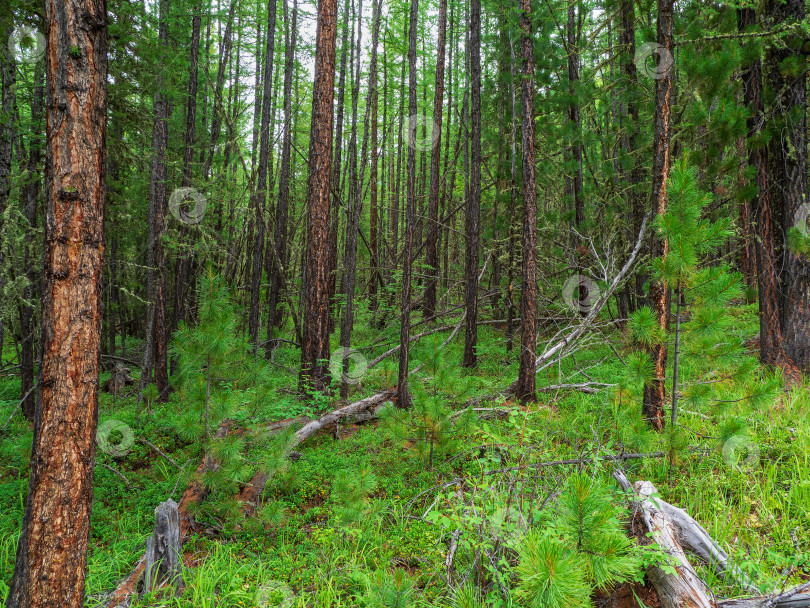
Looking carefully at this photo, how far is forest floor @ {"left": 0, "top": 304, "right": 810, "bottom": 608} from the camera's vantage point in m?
3.09

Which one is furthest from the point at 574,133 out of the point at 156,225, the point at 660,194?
the point at 156,225

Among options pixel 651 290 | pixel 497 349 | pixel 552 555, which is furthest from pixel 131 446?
pixel 497 349

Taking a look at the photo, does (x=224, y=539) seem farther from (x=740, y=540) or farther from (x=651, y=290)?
(x=651, y=290)

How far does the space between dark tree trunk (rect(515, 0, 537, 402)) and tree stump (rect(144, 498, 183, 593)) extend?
4.97 m

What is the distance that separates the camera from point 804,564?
2828 millimetres

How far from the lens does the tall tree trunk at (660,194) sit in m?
4.43

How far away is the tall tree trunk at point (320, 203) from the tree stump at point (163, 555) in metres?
4.02

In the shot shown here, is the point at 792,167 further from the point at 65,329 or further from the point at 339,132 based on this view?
the point at 339,132

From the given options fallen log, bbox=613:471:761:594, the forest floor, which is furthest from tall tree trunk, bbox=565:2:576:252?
fallen log, bbox=613:471:761:594

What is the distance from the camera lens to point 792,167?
5750 millimetres

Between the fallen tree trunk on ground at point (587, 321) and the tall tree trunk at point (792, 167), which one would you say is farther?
the tall tree trunk at point (792, 167)

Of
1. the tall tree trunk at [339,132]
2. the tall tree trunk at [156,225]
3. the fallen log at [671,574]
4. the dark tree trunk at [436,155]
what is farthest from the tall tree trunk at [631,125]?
the tall tree trunk at [156,225]

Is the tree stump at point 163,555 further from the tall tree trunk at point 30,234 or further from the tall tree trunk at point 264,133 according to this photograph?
the tall tree trunk at point 264,133

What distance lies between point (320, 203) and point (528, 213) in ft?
11.0
